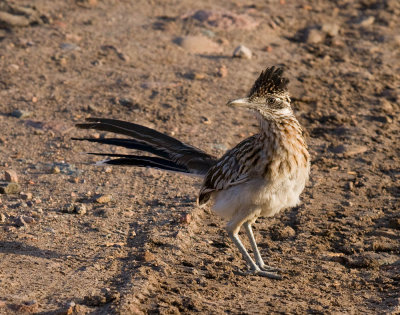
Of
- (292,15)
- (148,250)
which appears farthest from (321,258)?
(292,15)

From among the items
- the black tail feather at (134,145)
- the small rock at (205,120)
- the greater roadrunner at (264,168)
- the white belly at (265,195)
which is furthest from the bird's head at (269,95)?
the small rock at (205,120)

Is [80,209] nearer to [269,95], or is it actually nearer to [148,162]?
[148,162]

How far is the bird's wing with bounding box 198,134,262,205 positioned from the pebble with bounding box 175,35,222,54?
4584 millimetres

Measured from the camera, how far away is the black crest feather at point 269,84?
617 centimetres

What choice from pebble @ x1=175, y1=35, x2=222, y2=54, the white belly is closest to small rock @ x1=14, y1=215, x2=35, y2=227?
the white belly

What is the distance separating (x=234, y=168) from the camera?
6352mm

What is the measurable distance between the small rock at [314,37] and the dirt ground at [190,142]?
0.02 meters

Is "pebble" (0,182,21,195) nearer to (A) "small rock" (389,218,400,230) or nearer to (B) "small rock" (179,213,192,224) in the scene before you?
(B) "small rock" (179,213,192,224)

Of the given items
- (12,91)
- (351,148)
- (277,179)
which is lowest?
(12,91)

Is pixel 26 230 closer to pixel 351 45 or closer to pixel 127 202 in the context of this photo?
pixel 127 202

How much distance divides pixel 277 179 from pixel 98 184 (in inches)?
91.5

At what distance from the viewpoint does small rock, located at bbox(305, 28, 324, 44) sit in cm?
1177

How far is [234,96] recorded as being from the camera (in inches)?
386

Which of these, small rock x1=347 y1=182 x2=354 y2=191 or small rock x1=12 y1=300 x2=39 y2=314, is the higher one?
small rock x1=347 y1=182 x2=354 y2=191
